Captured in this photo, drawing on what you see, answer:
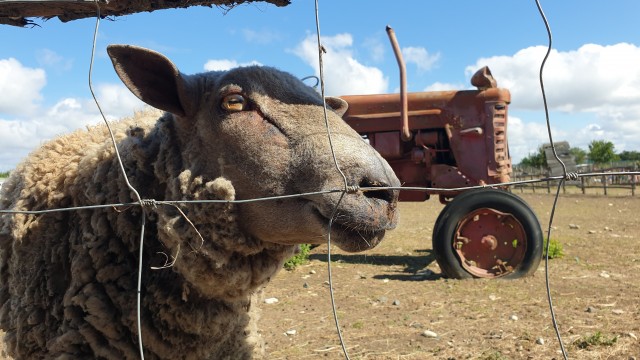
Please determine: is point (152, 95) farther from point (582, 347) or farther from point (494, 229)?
point (494, 229)

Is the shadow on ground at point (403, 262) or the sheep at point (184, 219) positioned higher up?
the sheep at point (184, 219)

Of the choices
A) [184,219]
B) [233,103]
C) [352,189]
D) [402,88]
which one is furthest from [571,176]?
[402,88]

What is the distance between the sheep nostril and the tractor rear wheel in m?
4.57

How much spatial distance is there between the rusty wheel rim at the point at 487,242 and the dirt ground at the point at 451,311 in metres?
0.33

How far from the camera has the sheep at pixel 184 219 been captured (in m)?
2.15

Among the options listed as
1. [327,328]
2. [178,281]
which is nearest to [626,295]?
[327,328]

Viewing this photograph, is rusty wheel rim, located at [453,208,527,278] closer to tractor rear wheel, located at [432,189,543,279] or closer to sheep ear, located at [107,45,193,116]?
tractor rear wheel, located at [432,189,543,279]

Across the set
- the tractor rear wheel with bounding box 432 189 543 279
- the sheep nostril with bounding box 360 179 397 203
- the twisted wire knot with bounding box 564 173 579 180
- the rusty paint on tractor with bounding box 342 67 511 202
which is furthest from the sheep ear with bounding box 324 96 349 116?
the rusty paint on tractor with bounding box 342 67 511 202

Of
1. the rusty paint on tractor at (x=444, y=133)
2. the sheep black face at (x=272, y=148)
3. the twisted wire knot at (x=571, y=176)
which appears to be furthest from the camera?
the rusty paint on tractor at (x=444, y=133)

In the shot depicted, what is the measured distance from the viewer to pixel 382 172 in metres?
2.08

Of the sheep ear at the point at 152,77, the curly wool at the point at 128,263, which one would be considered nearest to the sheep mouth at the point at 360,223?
the curly wool at the point at 128,263

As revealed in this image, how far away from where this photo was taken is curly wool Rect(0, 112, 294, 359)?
223 cm

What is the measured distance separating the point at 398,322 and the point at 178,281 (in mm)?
3033

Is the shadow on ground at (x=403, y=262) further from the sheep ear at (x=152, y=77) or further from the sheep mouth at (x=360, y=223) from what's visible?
the sheep ear at (x=152, y=77)
